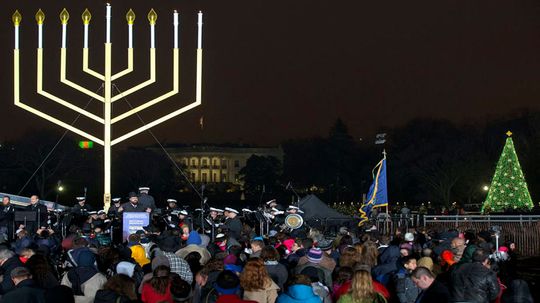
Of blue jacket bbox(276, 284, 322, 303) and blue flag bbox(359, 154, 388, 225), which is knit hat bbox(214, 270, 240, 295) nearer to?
blue jacket bbox(276, 284, 322, 303)

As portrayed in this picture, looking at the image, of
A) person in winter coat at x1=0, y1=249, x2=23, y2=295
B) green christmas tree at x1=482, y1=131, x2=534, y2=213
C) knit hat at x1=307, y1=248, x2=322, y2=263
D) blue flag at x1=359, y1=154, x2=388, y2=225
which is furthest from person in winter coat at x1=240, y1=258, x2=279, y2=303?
green christmas tree at x1=482, y1=131, x2=534, y2=213

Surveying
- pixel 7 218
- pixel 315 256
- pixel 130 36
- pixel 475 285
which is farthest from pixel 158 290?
pixel 130 36

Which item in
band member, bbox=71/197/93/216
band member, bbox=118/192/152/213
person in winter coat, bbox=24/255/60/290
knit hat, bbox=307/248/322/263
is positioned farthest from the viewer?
band member, bbox=71/197/93/216

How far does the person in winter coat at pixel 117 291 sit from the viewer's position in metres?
7.70

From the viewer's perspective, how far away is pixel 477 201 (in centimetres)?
6550

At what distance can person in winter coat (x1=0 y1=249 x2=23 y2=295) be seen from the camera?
8.88 m

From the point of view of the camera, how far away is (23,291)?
7.59 meters

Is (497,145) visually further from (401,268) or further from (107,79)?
(401,268)

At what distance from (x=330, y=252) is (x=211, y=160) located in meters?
110

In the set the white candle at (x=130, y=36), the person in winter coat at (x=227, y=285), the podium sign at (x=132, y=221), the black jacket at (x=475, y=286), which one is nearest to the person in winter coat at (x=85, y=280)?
the person in winter coat at (x=227, y=285)

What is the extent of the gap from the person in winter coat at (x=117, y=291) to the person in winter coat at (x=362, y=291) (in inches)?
67.5

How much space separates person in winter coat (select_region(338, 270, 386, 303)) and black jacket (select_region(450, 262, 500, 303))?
1136 millimetres

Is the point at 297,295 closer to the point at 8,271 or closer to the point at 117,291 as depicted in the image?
the point at 117,291

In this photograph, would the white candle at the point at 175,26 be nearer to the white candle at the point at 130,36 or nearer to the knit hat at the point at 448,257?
the white candle at the point at 130,36
